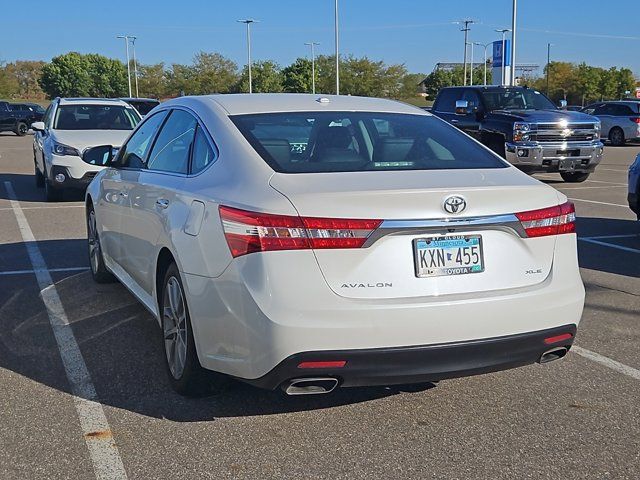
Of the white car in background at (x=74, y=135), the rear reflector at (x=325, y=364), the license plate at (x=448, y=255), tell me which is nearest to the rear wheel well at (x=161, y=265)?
the rear reflector at (x=325, y=364)

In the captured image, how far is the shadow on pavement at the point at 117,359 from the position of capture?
4.22m

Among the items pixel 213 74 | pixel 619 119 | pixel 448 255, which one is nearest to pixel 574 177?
pixel 448 255

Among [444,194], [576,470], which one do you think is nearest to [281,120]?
[444,194]

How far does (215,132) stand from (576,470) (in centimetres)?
246

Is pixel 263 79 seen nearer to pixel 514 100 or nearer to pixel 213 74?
pixel 213 74

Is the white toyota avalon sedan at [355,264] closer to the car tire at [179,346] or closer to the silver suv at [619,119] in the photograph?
the car tire at [179,346]

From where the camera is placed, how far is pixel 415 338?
3498 millimetres

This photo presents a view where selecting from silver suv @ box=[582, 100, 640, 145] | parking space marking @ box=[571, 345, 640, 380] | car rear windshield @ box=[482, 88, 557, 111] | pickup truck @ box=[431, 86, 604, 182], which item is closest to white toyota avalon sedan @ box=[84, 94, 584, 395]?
parking space marking @ box=[571, 345, 640, 380]

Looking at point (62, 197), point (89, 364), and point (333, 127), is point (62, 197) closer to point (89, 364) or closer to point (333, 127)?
point (89, 364)

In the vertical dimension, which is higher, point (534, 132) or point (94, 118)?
point (94, 118)

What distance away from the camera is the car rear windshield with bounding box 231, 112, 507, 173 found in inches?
159

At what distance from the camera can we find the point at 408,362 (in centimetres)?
352

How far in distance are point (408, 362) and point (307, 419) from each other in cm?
79

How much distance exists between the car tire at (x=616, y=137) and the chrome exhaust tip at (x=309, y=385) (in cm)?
3041
